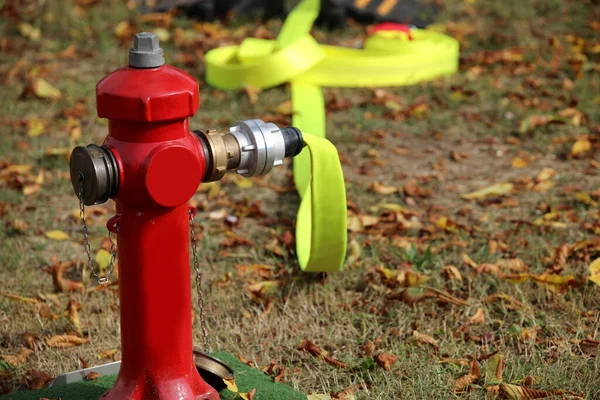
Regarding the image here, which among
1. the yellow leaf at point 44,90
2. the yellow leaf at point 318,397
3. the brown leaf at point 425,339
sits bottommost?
the brown leaf at point 425,339

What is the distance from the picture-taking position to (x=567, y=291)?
3156 mm

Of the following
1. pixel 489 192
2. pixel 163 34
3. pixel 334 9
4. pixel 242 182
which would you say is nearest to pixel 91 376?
pixel 242 182

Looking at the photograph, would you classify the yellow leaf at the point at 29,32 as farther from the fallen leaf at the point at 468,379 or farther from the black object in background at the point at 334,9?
the fallen leaf at the point at 468,379

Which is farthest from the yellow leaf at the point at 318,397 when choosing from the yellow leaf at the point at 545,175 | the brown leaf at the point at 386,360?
the yellow leaf at the point at 545,175

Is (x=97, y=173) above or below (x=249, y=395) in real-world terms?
above

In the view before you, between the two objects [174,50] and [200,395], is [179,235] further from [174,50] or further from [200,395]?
[174,50]

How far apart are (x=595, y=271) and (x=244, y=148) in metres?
1.67

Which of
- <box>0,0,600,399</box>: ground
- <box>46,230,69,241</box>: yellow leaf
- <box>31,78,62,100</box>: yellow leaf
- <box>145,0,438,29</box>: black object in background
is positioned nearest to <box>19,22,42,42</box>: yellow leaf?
<box>0,0,600,399</box>: ground

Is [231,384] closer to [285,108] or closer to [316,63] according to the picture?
[285,108]

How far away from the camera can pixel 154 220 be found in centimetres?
211

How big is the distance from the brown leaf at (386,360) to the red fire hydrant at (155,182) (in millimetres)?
682

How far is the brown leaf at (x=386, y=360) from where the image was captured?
2.76 m

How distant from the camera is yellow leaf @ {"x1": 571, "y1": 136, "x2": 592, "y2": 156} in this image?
4598 millimetres

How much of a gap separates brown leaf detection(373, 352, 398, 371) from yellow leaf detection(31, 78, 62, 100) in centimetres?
350
